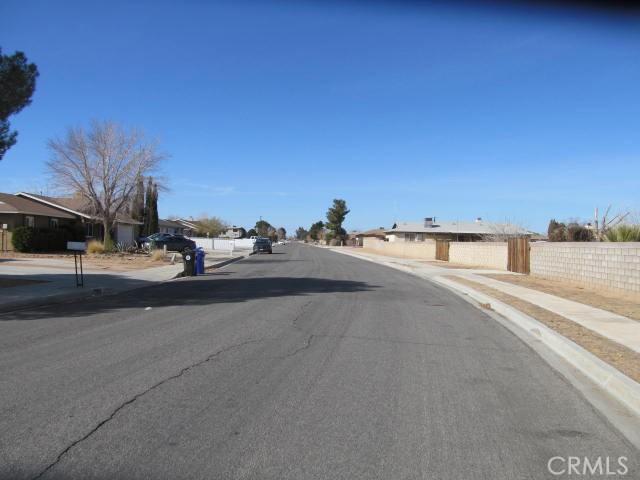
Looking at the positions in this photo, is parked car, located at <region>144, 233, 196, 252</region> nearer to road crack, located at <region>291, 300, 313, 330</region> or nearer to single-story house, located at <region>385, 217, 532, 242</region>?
road crack, located at <region>291, 300, 313, 330</region>

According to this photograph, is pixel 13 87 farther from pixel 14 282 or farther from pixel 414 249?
pixel 414 249

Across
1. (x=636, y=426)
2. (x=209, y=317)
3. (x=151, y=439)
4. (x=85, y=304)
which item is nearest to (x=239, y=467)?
(x=151, y=439)

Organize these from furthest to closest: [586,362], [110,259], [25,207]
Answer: [25,207]
[110,259]
[586,362]

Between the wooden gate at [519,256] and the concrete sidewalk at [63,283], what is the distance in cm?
1688

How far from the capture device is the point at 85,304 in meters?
14.8

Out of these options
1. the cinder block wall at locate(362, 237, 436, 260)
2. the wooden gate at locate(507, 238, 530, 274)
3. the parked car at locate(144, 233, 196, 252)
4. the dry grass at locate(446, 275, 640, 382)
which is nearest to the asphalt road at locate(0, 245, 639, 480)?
the dry grass at locate(446, 275, 640, 382)

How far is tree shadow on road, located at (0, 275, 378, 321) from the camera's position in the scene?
13422 mm

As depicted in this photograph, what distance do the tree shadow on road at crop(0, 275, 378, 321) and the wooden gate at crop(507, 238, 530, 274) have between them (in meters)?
10.4

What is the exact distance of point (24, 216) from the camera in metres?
39.9

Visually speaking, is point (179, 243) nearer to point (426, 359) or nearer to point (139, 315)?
point (139, 315)

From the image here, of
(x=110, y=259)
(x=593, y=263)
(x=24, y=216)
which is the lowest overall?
(x=110, y=259)

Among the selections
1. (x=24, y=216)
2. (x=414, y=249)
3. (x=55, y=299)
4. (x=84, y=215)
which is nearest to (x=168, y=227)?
(x=84, y=215)

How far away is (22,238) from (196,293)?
23403 millimetres

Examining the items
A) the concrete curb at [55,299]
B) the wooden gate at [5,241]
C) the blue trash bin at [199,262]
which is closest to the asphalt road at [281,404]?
the concrete curb at [55,299]
